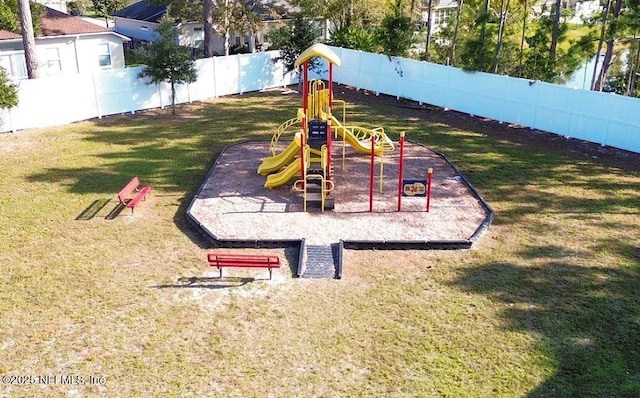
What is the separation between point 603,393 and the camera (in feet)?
26.5

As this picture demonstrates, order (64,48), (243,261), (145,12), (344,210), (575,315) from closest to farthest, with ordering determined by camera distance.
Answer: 1. (575,315)
2. (243,261)
3. (344,210)
4. (64,48)
5. (145,12)

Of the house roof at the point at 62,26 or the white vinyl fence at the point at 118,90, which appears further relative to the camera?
the house roof at the point at 62,26

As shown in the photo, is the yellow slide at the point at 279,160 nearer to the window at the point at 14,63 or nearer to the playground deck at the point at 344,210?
the playground deck at the point at 344,210

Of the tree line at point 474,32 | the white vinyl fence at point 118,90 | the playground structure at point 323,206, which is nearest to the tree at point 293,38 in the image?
the tree line at point 474,32

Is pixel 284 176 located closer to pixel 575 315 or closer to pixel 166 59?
pixel 575 315

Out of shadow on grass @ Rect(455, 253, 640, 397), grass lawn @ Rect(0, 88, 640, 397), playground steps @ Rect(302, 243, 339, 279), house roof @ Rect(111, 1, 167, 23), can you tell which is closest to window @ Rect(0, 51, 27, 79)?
house roof @ Rect(111, 1, 167, 23)

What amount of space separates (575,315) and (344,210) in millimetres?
5786

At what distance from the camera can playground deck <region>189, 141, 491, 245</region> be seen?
41.8ft

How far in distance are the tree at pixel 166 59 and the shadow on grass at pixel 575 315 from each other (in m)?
15.1

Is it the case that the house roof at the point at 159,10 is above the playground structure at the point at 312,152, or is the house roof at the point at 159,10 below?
above

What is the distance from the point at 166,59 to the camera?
867 inches

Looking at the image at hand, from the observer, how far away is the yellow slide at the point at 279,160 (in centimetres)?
1554

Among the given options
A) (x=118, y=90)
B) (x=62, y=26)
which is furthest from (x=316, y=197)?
(x=62, y=26)

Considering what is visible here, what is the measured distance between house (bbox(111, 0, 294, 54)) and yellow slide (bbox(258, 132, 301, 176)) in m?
19.6
